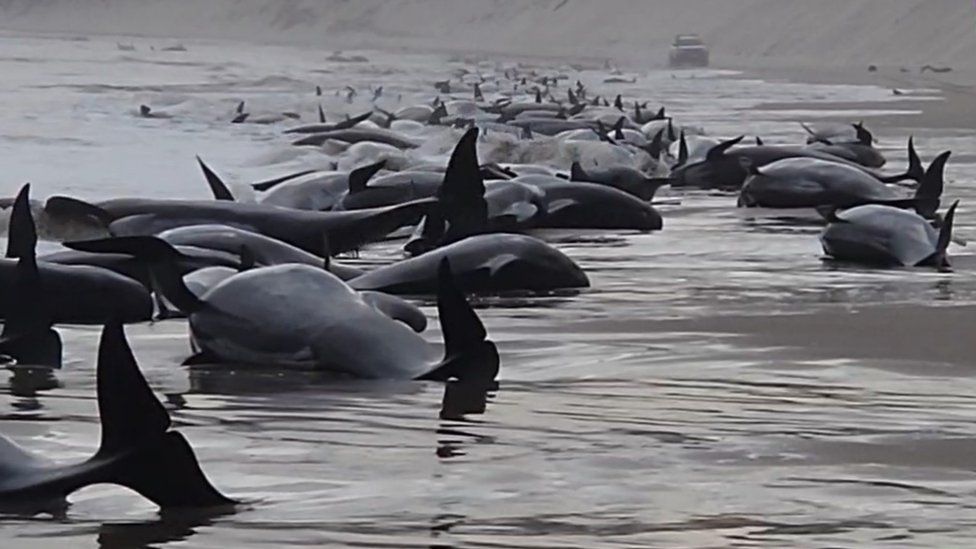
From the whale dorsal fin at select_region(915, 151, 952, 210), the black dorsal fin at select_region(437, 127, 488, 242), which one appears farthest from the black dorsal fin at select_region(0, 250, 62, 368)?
the whale dorsal fin at select_region(915, 151, 952, 210)

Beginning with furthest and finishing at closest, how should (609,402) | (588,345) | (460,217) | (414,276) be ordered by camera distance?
(460,217), (414,276), (588,345), (609,402)

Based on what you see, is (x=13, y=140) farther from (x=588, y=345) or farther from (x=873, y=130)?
(x=588, y=345)

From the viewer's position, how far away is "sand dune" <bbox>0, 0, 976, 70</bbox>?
55125 mm

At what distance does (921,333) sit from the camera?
566 cm

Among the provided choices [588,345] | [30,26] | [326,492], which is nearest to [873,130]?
[588,345]

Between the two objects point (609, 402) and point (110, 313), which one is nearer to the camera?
point (609, 402)

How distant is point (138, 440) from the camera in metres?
3.03

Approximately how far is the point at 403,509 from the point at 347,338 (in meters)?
1.55

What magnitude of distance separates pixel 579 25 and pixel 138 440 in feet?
261

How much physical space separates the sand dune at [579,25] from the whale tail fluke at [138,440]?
153 feet

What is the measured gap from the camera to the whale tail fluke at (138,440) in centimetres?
298

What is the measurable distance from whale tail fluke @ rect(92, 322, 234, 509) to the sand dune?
46488 millimetres

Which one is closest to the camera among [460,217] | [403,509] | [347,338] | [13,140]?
[403,509]

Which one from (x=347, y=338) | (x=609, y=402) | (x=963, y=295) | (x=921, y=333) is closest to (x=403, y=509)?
(x=609, y=402)
